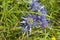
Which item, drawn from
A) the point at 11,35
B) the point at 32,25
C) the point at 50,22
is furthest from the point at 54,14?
the point at 11,35

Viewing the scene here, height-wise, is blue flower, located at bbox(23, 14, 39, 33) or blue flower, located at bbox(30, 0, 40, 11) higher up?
blue flower, located at bbox(30, 0, 40, 11)

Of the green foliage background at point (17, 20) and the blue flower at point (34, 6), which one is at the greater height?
the blue flower at point (34, 6)

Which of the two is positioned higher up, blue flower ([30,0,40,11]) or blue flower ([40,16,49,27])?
blue flower ([30,0,40,11])

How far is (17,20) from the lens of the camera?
119cm

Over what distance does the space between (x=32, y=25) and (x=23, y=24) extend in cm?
5

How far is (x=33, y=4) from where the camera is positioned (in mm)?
1200

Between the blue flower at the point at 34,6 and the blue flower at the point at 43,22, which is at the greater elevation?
the blue flower at the point at 34,6

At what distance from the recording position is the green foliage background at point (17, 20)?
1152 mm

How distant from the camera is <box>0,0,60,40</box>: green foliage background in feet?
3.78

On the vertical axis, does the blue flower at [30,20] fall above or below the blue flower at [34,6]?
below

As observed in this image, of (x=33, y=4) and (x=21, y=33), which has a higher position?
(x=33, y=4)

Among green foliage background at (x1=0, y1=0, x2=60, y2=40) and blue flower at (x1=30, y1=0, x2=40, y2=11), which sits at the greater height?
blue flower at (x1=30, y1=0, x2=40, y2=11)

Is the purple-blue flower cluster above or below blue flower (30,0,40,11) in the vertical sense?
below

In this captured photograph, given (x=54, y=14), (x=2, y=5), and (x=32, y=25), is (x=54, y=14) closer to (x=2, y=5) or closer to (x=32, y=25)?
(x=32, y=25)
